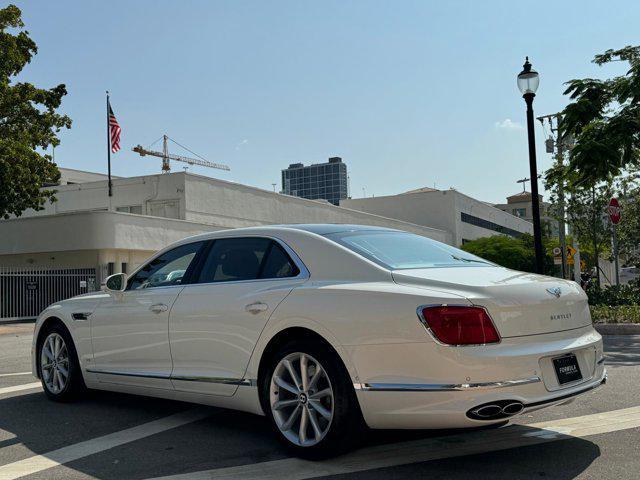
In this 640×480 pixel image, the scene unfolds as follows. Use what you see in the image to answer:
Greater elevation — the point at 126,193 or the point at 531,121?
the point at 126,193

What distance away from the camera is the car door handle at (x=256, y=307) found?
15.3 feet

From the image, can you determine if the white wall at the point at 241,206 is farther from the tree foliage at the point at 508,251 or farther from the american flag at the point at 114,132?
the tree foliage at the point at 508,251

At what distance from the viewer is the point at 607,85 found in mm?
15250

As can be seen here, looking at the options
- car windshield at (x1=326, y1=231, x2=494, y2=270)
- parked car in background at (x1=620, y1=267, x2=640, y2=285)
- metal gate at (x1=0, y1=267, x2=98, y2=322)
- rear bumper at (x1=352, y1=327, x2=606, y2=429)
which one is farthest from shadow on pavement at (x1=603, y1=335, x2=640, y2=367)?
metal gate at (x1=0, y1=267, x2=98, y2=322)

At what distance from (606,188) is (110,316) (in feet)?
90.6

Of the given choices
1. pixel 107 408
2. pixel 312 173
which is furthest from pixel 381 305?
pixel 312 173

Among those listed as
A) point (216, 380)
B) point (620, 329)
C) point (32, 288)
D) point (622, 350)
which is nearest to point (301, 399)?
point (216, 380)

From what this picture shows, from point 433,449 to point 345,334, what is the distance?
42.4 inches

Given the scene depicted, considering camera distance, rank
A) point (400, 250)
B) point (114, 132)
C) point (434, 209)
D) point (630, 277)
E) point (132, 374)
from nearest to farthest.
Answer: point (400, 250) → point (132, 374) → point (114, 132) → point (434, 209) → point (630, 277)

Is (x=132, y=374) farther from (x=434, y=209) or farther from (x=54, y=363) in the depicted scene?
(x=434, y=209)

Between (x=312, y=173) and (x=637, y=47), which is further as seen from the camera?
(x=312, y=173)

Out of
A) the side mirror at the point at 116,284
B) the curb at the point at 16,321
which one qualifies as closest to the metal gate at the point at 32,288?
the curb at the point at 16,321

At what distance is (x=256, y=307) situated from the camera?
15.5 feet

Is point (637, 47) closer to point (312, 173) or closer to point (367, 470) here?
point (367, 470)
